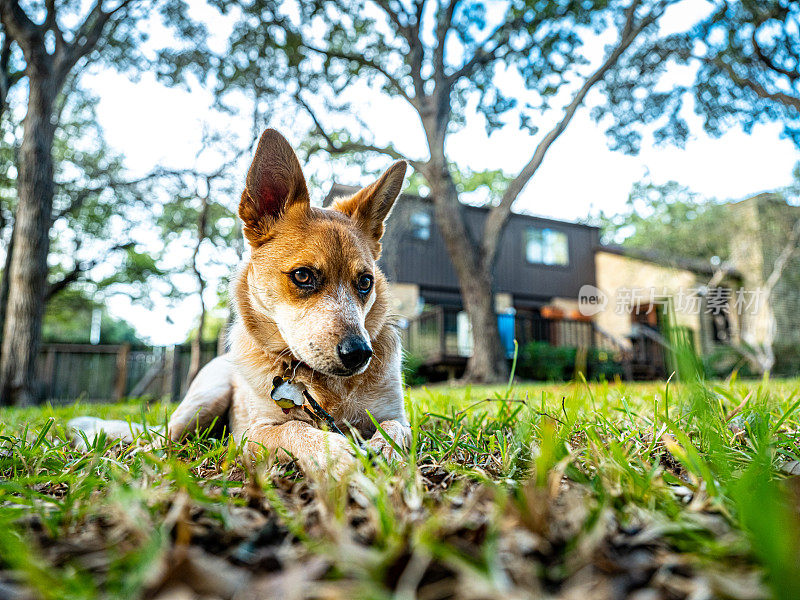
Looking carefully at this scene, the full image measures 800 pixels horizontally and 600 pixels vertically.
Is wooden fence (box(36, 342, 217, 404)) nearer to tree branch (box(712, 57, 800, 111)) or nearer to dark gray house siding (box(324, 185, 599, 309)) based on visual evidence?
dark gray house siding (box(324, 185, 599, 309))

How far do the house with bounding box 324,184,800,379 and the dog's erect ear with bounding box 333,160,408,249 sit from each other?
A: 15.5 meters

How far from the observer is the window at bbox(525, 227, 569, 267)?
2788 cm

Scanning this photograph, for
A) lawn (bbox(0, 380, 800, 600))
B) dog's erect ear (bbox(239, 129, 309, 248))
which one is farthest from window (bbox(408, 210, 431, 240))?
lawn (bbox(0, 380, 800, 600))

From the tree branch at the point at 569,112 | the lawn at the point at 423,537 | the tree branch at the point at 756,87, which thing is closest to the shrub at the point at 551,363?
the tree branch at the point at 569,112

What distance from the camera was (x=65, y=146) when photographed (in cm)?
2088

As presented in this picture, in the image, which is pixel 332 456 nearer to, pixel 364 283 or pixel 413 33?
pixel 364 283

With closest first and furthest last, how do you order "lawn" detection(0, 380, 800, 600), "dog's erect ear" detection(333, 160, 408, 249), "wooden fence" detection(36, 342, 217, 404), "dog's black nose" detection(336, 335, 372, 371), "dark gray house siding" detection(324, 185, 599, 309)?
"lawn" detection(0, 380, 800, 600)
"dog's black nose" detection(336, 335, 372, 371)
"dog's erect ear" detection(333, 160, 408, 249)
"wooden fence" detection(36, 342, 217, 404)
"dark gray house siding" detection(324, 185, 599, 309)

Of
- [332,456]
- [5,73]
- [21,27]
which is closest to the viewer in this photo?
[332,456]

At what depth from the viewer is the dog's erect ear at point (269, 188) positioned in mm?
3049

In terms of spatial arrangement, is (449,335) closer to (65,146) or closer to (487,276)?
(487,276)

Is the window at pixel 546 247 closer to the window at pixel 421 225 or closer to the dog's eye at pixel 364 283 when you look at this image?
the window at pixel 421 225

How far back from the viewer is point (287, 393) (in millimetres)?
2635

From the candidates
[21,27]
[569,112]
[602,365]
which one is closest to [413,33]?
[569,112]

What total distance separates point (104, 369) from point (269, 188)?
19.2 meters
